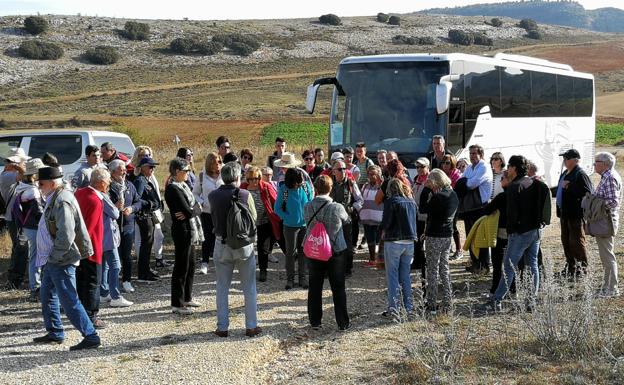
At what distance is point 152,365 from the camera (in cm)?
693

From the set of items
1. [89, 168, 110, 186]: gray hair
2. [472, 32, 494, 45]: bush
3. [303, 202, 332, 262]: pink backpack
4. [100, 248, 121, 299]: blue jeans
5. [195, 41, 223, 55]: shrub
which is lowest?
[100, 248, 121, 299]: blue jeans

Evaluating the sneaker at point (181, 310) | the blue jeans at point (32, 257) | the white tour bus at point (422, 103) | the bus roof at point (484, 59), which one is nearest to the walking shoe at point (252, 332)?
the sneaker at point (181, 310)

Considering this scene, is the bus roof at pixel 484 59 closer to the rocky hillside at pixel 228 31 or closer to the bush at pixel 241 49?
the rocky hillside at pixel 228 31

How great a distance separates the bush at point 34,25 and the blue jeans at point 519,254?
78.9 m

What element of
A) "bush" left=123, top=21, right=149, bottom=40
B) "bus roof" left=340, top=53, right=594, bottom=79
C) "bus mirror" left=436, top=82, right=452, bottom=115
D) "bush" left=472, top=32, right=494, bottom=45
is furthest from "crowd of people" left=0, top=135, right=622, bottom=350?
"bush" left=472, top=32, right=494, bottom=45

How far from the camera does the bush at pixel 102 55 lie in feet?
248

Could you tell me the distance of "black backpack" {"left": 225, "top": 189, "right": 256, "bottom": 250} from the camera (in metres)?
7.62

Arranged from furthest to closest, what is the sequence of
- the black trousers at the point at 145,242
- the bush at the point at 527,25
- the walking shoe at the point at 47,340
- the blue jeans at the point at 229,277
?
1. the bush at the point at 527,25
2. the black trousers at the point at 145,242
3. the blue jeans at the point at 229,277
4. the walking shoe at the point at 47,340

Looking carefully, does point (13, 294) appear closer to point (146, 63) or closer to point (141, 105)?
point (141, 105)

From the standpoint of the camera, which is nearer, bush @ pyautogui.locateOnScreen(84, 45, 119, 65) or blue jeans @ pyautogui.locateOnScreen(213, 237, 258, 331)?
blue jeans @ pyautogui.locateOnScreen(213, 237, 258, 331)

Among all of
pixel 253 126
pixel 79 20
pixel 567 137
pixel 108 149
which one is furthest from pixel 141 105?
pixel 108 149

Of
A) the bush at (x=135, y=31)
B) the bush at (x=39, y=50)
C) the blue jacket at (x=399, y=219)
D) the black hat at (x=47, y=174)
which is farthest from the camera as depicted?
the bush at (x=135, y=31)

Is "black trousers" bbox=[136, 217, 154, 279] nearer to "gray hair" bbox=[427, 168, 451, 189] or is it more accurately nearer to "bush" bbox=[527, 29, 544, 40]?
"gray hair" bbox=[427, 168, 451, 189]

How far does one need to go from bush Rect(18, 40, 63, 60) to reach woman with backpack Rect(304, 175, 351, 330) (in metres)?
71.2
